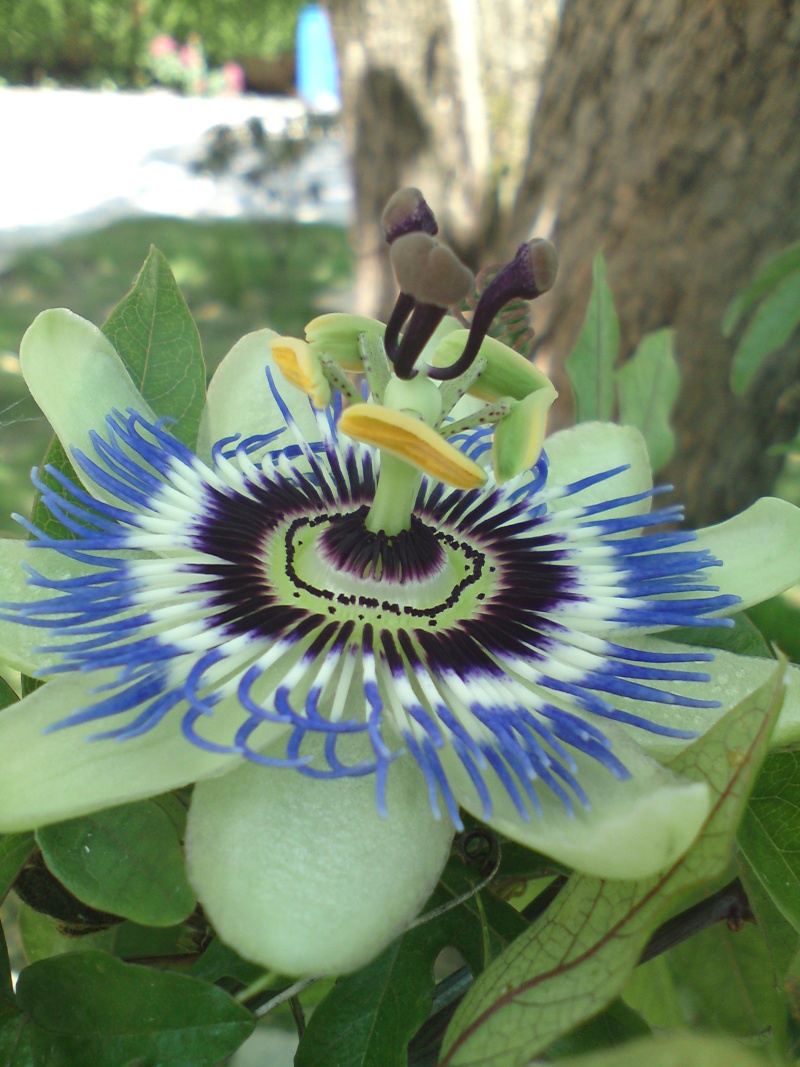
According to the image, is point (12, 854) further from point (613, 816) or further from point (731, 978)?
point (731, 978)

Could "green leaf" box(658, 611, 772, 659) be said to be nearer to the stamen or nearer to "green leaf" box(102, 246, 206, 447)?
the stamen

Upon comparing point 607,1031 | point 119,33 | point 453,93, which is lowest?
point 607,1031

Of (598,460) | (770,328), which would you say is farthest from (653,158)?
(598,460)

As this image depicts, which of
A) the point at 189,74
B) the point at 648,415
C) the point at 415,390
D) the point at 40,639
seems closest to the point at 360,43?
the point at 648,415

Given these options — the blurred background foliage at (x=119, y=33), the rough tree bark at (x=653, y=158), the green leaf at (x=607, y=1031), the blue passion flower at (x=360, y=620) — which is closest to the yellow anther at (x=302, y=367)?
the blue passion flower at (x=360, y=620)

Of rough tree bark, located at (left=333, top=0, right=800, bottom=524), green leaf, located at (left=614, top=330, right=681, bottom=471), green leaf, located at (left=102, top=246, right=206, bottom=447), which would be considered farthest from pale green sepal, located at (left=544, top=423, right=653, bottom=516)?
rough tree bark, located at (left=333, top=0, right=800, bottom=524)

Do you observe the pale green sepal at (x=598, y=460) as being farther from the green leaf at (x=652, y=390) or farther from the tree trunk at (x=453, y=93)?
the tree trunk at (x=453, y=93)

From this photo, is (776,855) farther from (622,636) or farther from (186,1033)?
(186,1033)
